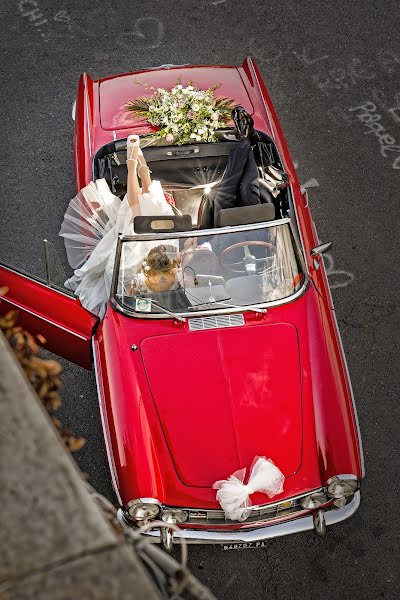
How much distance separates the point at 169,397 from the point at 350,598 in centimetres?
183

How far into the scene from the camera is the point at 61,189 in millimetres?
6660

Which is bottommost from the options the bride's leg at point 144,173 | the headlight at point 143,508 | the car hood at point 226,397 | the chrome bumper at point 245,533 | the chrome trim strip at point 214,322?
the chrome bumper at point 245,533

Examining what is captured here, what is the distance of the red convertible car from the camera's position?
13.5 feet

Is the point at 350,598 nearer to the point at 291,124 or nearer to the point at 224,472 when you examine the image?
the point at 224,472

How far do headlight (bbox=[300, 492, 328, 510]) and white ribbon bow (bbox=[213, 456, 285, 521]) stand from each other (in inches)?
7.7

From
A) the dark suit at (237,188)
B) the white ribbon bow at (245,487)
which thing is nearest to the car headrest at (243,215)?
the dark suit at (237,188)

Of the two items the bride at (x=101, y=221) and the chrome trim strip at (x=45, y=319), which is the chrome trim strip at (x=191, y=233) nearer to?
the bride at (x=101, y=221)

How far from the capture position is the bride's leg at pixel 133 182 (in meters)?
5.32

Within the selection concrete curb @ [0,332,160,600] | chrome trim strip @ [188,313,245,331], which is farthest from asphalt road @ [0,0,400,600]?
concrete curb @ [0,332,160,600]

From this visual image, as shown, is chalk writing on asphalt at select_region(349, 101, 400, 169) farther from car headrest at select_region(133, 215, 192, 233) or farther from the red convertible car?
car headrest at select_region(133, 215, 192, 233)

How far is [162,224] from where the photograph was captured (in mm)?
4809

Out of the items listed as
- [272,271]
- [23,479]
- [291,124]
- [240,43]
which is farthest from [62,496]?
[240,43]

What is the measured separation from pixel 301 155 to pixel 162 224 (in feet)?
9.00

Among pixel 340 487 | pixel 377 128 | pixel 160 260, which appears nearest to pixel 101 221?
pixel 160 260
